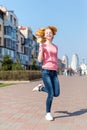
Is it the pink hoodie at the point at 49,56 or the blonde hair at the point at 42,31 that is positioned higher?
the blonde hair at the point at 42,31

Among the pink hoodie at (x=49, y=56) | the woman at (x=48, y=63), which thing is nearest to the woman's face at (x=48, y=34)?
the woman at (x=48, y=63)

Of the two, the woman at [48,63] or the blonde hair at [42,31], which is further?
the blonde hair at [42,31]

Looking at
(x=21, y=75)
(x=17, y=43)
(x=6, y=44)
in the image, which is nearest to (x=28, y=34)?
(x=17, y=43)

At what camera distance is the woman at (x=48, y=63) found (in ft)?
27.5

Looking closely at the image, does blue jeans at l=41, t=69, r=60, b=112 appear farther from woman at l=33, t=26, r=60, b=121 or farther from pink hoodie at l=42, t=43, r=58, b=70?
pink hoodie at l=42, t=43, r=58, b=70

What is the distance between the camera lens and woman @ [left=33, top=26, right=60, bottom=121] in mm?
8383

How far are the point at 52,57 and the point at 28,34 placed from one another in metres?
94.5

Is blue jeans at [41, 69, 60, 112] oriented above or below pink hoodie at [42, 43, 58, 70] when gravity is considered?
below

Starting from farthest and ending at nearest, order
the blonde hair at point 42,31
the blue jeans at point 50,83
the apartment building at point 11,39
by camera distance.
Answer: the apartment building at point 11,39
the blonde hair at point 42,31
the blue jeans at point 50,83

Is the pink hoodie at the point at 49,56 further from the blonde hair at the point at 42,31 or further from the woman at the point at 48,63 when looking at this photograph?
the blonde hair at the point at 42,31

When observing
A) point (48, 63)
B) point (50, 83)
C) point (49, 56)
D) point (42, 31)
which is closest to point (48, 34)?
point (42, 31)

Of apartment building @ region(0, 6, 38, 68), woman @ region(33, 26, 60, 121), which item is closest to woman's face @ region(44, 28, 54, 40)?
woman @ region(33, 26, 60, 121)

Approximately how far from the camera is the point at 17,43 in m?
88.1

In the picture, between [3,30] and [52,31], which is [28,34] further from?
[52,31]
